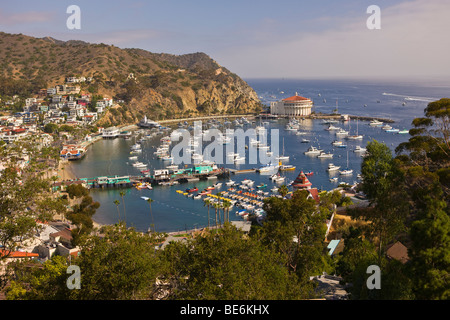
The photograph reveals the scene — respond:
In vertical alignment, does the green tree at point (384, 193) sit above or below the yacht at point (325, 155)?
above

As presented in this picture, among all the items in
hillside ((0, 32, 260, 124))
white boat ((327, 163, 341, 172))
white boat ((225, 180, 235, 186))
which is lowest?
white boat ((225, 180, 235, 186))

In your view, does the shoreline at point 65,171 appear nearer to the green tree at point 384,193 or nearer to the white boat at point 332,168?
the white boat at point 332,168

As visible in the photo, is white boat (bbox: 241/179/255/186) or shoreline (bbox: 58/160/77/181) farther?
shoreline (bbox: 58/160/77/181)

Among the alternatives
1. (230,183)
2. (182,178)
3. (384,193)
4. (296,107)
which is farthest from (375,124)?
(384,193)

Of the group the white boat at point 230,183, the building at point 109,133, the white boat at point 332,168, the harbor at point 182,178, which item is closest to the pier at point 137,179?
the harbor at point 182,178

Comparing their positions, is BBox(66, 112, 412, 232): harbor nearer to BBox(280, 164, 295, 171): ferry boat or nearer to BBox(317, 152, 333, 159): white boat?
BBox(280, 164, 295, 171): ferry boat

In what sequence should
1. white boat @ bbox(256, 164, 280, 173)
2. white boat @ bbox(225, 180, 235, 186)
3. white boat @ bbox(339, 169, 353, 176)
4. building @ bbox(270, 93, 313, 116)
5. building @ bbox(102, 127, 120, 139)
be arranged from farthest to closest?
building @ bbox(270, 93, 313, 116) → building @ bbox(102, 127, 120, 139) → white boat @ bbox(256, 164, 280, 173) → white boat @ bbox(339, 169, 353, 176) → white boat @ bbox(225, 180, 235, 186)

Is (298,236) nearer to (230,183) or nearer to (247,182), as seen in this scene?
(247,182)

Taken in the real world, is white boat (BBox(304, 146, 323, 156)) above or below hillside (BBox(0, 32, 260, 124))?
below

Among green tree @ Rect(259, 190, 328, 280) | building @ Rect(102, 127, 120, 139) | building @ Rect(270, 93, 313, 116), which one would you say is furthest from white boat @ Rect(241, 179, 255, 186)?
building @ Rect(270, 93, 313, 116)
